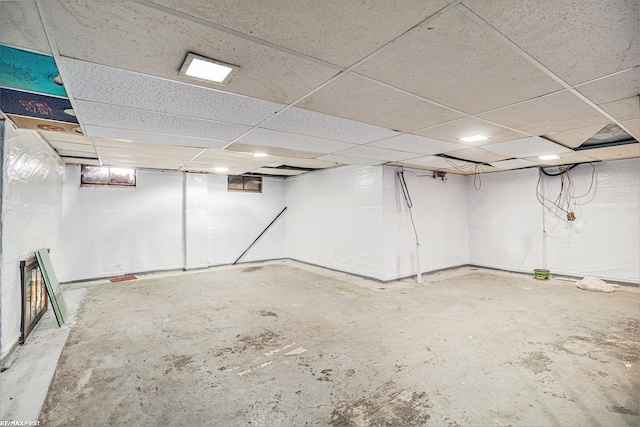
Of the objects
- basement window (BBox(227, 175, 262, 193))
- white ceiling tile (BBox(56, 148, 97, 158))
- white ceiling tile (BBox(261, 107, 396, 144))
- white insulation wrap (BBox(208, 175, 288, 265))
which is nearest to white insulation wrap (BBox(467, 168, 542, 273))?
white ceiling tile (BBox(261, 107, 396, 144))

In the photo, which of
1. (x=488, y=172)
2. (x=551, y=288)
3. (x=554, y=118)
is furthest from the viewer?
(x=488, y=172)

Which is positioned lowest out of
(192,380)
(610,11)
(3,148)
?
(192,380)

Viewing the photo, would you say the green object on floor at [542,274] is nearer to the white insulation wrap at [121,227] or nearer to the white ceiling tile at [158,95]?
the white ceiling tile at [158,95]

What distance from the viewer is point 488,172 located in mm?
6289

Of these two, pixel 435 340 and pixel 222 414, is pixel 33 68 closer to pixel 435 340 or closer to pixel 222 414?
pixel 222 414

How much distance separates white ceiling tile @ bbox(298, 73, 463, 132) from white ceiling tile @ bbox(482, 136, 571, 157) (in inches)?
58.1

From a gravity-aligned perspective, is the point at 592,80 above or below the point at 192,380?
above

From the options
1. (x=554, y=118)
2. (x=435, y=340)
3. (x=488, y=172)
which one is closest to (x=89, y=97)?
(x=435, y=340)

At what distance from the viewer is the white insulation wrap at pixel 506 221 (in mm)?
5707

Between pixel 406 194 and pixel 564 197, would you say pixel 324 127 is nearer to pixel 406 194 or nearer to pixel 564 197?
pixel 406 194

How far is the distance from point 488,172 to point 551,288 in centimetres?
267

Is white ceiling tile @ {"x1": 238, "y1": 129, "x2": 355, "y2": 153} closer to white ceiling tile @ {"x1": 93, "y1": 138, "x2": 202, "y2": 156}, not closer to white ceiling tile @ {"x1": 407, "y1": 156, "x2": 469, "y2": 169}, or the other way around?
white ceiling tile @ {"x1": 93, "y1": 138, "x2": 202, "y2": 156}

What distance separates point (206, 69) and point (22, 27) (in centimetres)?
76

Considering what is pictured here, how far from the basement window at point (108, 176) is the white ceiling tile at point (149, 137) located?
306 cm
